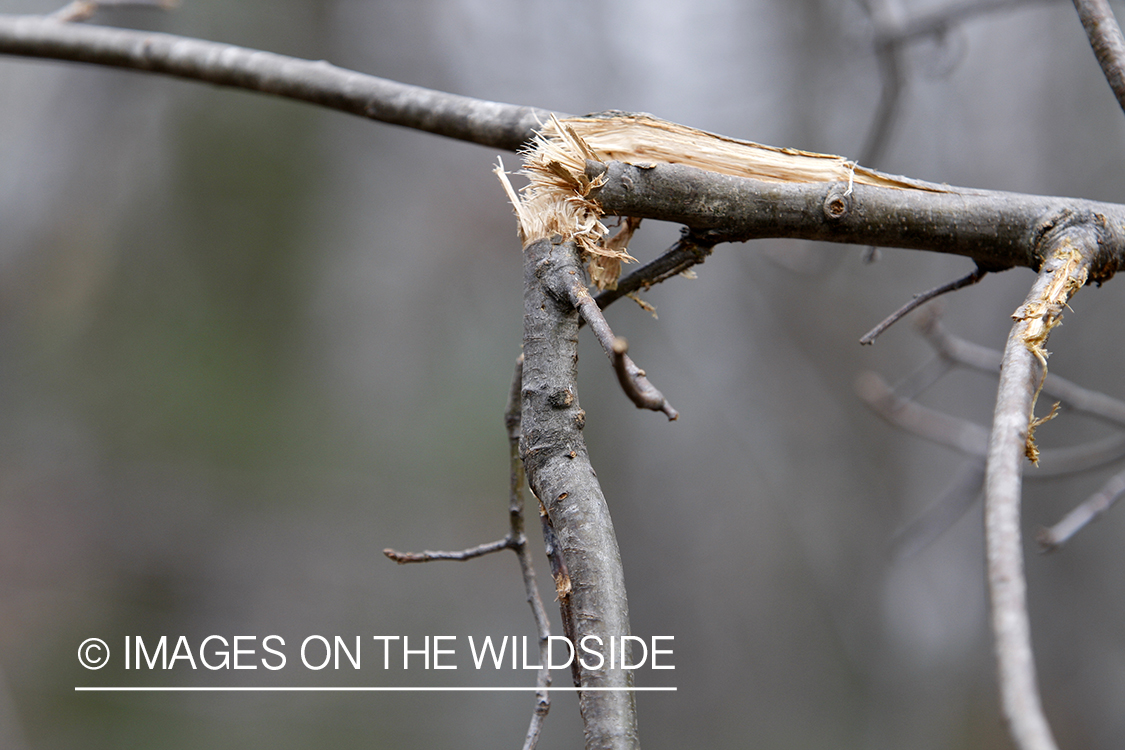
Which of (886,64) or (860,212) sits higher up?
(886,64)

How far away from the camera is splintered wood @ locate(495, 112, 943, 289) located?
486 millimetres

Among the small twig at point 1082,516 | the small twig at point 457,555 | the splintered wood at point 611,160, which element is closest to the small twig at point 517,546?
the small twig at point 457,555

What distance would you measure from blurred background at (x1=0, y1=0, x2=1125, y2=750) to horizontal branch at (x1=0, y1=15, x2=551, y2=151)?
1687 millimetres

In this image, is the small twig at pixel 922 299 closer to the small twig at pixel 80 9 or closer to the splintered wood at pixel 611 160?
the splintered wood at pixel 611 160

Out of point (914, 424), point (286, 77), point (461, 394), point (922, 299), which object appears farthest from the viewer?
point (461, 394)

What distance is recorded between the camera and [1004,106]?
8.43 feet

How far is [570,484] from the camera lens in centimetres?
39

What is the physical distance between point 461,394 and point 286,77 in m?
2.06

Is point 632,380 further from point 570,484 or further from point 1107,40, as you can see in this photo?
point 1107,40

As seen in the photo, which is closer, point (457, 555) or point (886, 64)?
point (457, 555)

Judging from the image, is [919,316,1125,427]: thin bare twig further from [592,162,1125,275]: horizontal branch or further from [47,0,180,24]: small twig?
[47,0,180,24]: small twig

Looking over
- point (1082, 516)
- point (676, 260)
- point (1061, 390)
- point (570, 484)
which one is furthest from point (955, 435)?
point (570, 484)

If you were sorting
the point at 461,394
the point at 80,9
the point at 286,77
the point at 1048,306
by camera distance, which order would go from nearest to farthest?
the point at 1048,306, the point at 286,77, the point at 80,9, the point at 461,394

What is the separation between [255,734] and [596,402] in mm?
1622
